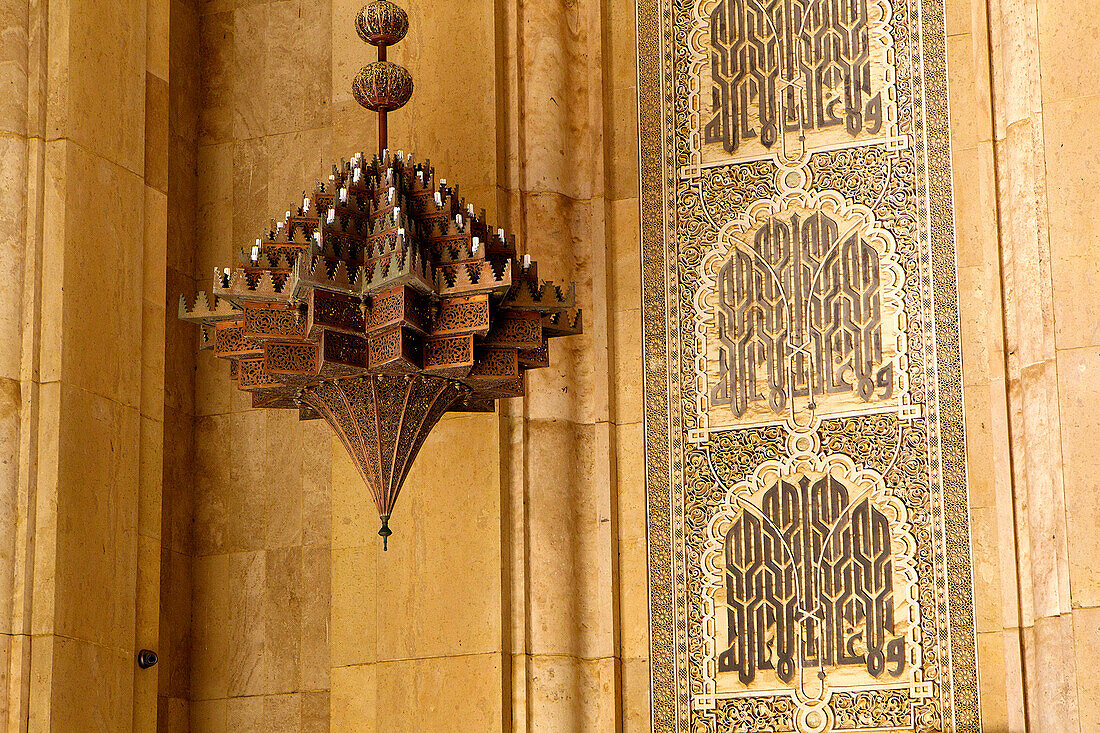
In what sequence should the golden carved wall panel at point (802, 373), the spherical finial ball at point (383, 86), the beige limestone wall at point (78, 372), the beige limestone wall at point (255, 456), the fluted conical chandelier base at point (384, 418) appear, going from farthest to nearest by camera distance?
1. the beige limestone wall at point (255, 456)
2. the golden carved wall panel at point (802, 373)
3. the spherical finial ball at point (383, 86)
4. the fluted conical chandelier base at point (384, 418)
5. the beige limestone wall at point (78, 372)

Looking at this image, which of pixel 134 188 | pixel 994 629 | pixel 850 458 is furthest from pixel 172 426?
pixel 994 629

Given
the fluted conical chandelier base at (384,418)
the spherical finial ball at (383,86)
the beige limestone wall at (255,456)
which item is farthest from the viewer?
the beige limestone wall at (255,456)

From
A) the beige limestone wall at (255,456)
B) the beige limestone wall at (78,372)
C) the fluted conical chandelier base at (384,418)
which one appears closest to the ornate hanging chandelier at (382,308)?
the fluted conical chandelier base at (384,418)

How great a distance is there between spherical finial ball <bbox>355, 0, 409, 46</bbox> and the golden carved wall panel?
4.38 feet

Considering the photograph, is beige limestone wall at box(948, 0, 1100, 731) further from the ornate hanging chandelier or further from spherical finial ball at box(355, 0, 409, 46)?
spherical finial ball at box(355, 0, 409, 46)

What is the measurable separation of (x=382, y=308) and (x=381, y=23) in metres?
1.06

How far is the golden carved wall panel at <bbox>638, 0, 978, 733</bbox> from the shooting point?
219 inches

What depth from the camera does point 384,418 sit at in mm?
5176

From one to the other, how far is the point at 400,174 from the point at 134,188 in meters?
1.02

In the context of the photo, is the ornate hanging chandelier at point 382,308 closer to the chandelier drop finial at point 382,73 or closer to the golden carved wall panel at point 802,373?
the chandelier drop finial at point 382,73

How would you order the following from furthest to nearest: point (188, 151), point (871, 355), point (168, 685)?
1. point (188, 151)
2. point (168, 685)
3. point (871, 355)

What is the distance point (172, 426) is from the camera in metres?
Answer: 6.78

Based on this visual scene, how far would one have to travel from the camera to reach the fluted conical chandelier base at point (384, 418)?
5.14m

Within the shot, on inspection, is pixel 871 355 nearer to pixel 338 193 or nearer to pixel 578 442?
pixel 578 442
